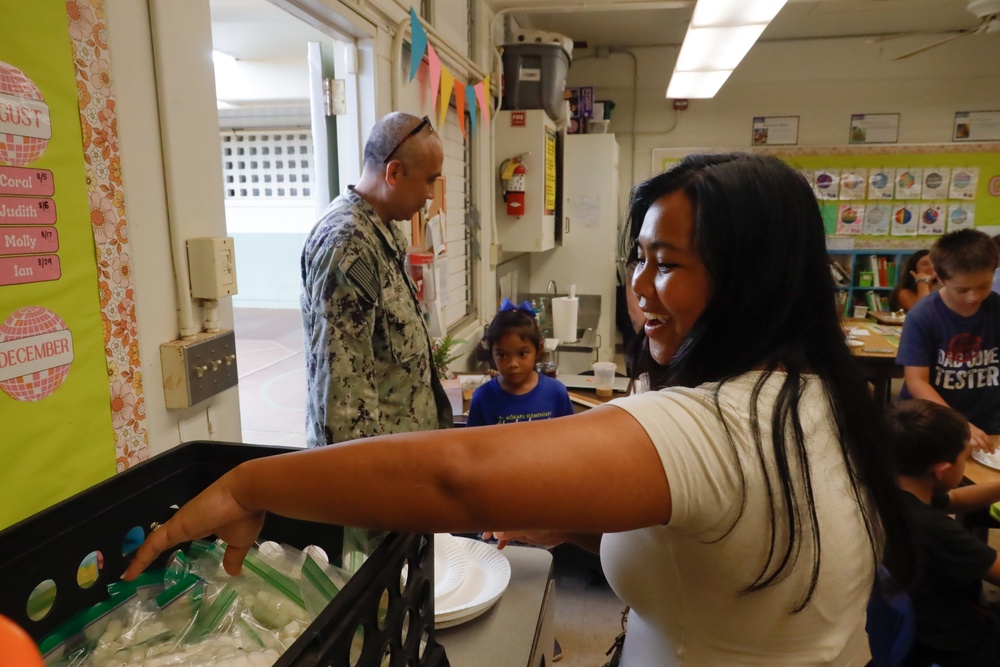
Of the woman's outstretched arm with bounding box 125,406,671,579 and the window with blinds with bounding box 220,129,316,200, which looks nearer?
the woman's outstretched arm with bounding box 125,406,671,579

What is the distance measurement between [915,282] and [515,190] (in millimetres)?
2978

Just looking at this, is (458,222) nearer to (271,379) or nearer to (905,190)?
(271,379)

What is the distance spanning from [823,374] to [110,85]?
124 centimetres

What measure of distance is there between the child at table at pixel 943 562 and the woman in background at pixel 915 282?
9.68 feet

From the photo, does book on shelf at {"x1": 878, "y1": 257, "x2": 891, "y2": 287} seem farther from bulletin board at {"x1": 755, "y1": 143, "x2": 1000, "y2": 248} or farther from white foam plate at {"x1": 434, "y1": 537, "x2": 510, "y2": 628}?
white foam plate at {"x1": 434, "y1": 537, "x2": 510, "y2": 628}

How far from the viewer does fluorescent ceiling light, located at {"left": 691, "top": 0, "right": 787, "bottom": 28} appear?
2.67 m

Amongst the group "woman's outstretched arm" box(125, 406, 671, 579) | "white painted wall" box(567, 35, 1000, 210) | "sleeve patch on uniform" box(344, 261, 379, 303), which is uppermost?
"white painted wall" box(567, 35, 1000, 210)

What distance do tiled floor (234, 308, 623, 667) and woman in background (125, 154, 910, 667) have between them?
1.76 meters

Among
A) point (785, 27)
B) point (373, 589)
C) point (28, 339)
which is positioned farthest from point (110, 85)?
point (785, 27)

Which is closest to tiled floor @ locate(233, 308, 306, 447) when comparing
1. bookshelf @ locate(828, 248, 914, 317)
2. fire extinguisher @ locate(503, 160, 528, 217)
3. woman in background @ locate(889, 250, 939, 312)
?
fire extinguisher @ locate(503, 160, 528, 217)

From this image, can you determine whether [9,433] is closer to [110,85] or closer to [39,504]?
[39,504]

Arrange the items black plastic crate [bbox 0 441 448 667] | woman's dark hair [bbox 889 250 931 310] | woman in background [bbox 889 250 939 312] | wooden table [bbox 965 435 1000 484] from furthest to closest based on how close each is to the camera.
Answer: woman's dark hair [bbox 889 250 931 310] → woman in background [bbox 889 250 939 312] → wooden table [bbox 965 435 1000 484] → black plastic crate [bbox 0 441 448 667]

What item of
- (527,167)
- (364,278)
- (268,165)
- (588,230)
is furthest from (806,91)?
(364,278)

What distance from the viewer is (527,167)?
427cm
